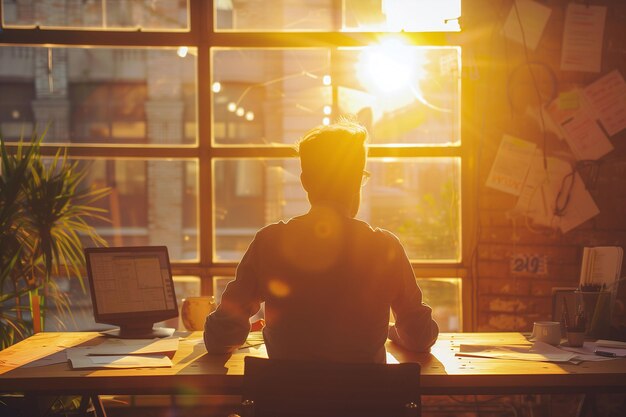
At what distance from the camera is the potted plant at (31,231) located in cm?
316

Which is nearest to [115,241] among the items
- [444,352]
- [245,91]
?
[245,91]

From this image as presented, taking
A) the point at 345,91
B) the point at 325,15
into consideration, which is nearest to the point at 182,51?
the point at 325,15

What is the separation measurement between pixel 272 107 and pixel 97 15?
3.25 ft

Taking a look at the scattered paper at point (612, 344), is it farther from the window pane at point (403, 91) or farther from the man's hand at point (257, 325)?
the window pane at point (403, 91)

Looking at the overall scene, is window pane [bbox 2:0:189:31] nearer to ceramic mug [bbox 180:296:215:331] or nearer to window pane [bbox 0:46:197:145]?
window pane [bbox 0:46:197:145]

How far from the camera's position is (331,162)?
198 cm

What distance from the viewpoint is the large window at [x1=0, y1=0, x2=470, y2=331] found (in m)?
3.60

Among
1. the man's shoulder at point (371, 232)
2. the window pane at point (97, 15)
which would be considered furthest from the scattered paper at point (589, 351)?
the window pane at point (97, 15)

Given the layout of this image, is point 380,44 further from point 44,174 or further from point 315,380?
point 315,380

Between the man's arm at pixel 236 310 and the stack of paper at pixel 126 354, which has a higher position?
the man's arm at pixel 236 310

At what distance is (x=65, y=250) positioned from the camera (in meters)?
3.29

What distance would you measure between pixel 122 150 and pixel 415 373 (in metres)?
2.40

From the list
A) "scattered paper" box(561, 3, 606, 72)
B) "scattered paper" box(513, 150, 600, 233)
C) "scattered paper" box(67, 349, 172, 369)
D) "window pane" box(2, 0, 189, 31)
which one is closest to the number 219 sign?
"scattered paper" box(513, 150, 600, 233)

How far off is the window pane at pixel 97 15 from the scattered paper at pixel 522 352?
217 cm
